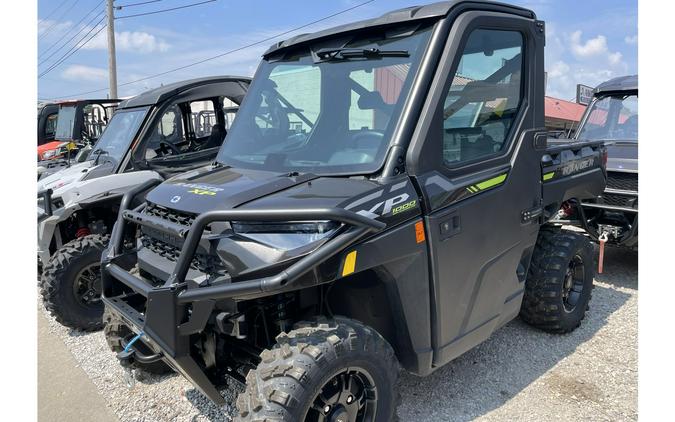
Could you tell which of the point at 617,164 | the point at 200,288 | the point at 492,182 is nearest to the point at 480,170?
the point at 492,182

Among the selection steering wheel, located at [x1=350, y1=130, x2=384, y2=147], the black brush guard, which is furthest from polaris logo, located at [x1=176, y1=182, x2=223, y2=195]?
steering wheel, located at [x1=350, y1=130, x2=384, y2=147]

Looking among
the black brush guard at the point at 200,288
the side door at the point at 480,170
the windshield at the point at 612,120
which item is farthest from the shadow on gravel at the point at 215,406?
the windshield at the point at 612,120

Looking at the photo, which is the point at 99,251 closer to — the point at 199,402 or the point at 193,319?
the point at 199,402

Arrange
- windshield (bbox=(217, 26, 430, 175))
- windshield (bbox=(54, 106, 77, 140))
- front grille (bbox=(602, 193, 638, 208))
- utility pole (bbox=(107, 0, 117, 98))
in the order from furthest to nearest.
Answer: utility pole (bbox=(107, 0, 117, 98)) < windshield (bbox=(54, 106, 77, 140)) < front grille (bbox=(602, 193, 638, 208)) < windshield (bbox=(217, 26, 430, 175))

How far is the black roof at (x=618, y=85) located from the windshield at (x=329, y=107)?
5.20m

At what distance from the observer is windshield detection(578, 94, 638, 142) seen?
6.74m

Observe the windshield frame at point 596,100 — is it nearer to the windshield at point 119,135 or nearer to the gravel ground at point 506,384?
the gravel ground at point 506,384

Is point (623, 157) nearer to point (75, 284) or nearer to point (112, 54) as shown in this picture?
point (75, 284)

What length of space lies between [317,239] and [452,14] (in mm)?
1589

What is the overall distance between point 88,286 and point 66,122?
611 centimetres

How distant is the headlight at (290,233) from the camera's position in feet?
7.92

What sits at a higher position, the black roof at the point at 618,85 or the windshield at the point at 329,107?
the black roof at the point at 618,85

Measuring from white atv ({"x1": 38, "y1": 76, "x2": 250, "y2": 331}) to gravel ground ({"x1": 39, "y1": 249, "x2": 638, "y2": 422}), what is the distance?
1.93 feet

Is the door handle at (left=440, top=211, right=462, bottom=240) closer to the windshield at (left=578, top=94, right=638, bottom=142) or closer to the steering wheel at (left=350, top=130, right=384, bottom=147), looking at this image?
the steering wheel at (left=350, top=130, right=384, bottom=147)
